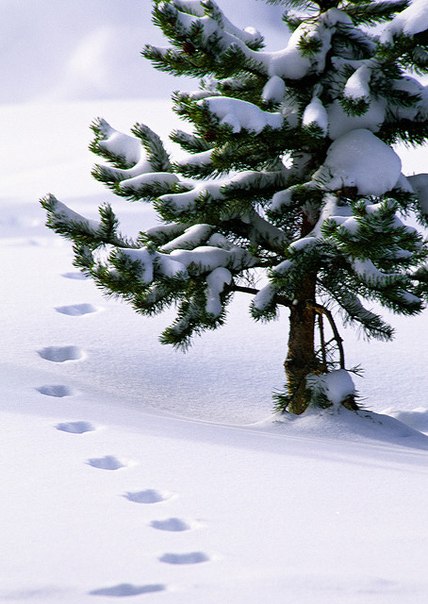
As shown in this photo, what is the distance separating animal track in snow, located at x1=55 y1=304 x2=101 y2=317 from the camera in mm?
7565

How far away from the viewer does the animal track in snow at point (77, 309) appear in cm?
757

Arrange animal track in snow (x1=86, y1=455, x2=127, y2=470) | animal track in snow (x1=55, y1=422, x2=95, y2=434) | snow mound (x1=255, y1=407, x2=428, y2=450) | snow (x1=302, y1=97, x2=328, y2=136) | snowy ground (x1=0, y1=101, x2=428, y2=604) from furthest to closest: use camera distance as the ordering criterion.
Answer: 1. snow mound (x1=255, y1=407, x2=428, y2=450)
2. snow (x1=302, y1=97, x2=328, y2=136)
3. animal track in snow (x1=55, y1=422, x2=95, y2=434)
4. animal track in snow (x1=86, y1=455, x2=127, y2=470)
5. snowy ground (x1=0, y1=101, x2=428, y2=604)

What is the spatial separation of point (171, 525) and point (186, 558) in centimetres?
29

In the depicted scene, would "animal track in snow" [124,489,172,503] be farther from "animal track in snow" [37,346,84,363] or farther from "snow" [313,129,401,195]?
"animal track in snow" [37,346,84,363]

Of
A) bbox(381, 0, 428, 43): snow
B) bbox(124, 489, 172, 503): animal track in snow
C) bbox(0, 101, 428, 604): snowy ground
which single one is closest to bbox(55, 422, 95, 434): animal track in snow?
bbox(0, 101, 428, 604): snowy ground

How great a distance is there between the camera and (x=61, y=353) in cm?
652

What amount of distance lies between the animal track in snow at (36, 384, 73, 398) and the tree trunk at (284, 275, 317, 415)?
4.33 feet

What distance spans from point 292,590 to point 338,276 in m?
2.56

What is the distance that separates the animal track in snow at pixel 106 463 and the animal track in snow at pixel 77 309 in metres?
3.53

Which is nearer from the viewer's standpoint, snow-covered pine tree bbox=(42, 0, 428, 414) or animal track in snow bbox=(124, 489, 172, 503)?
animal track in snow bbox=(124, 489, 172, 503)

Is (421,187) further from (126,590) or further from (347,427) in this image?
(126,590)

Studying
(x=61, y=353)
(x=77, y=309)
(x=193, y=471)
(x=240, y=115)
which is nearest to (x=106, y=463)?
(x=193, y=471)

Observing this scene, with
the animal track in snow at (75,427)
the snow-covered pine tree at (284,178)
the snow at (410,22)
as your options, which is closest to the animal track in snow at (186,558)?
the animal track in snow at (75,427)

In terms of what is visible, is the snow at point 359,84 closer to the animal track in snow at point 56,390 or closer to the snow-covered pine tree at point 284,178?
the snow-covered pine tree at point 284,178
